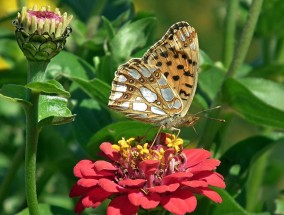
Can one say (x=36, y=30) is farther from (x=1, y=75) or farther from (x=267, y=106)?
(x=1, y=75)

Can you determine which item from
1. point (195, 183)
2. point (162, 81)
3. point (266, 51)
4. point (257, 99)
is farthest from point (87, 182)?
point (266, 51)

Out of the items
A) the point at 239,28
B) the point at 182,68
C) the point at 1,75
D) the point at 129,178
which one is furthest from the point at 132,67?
the point at 239,28

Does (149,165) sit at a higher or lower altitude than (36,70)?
lower

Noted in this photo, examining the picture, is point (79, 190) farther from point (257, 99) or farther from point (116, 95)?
point (257, 99)

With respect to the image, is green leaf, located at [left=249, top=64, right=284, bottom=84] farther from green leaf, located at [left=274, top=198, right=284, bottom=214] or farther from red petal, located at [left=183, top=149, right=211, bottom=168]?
red petal, located at [left=183, top=149, right=211, bottom=168]

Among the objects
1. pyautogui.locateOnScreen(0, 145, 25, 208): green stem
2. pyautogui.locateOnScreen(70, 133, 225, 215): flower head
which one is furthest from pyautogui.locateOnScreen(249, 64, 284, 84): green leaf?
pyautogui.locateOnScreen(0, 145, 25, 208): green stem

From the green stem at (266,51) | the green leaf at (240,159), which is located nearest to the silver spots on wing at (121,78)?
the green leaf at (240,159)
